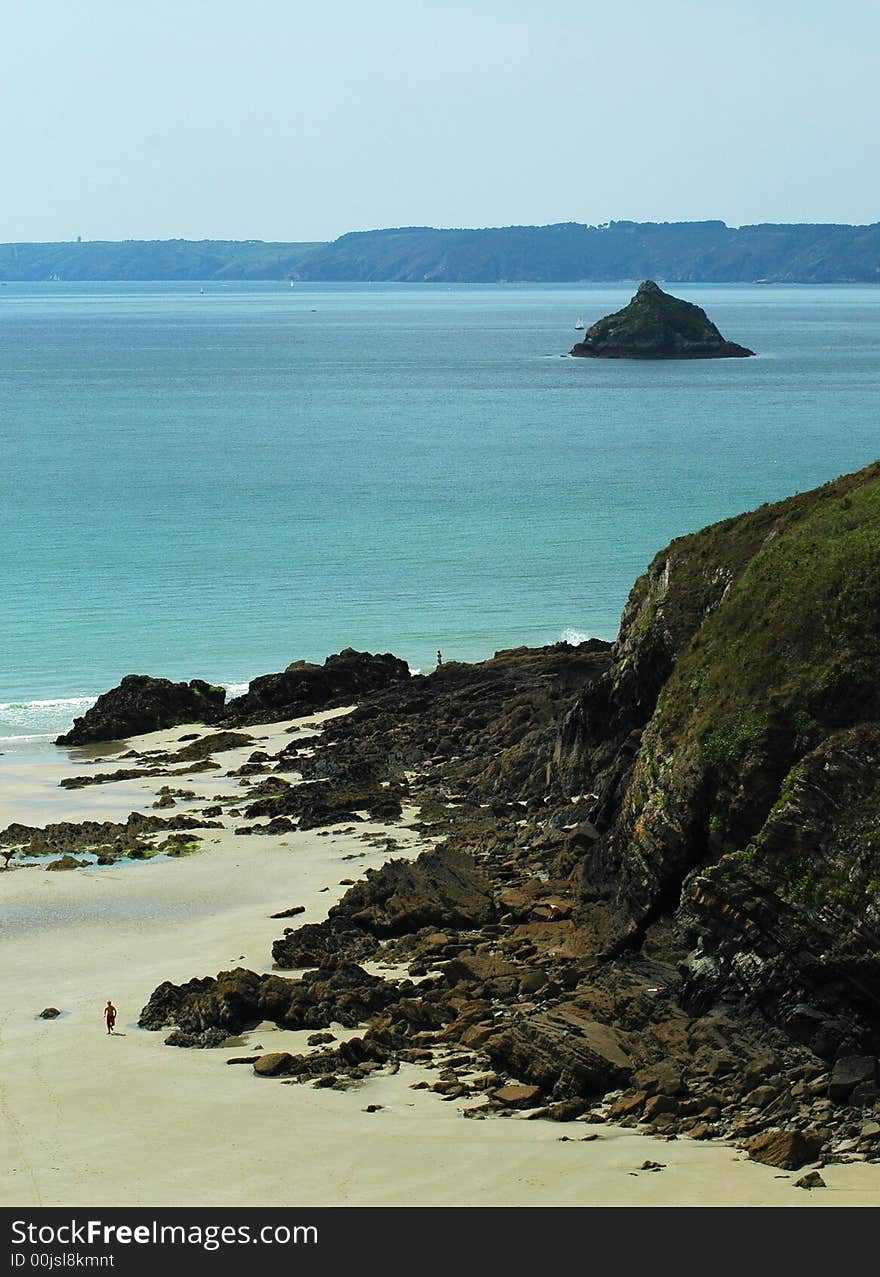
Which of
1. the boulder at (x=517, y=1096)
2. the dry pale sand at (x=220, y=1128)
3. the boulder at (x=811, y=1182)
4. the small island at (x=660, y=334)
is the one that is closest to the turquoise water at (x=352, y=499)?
the small island at (x=660, y=334)

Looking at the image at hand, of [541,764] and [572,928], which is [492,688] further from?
[572,928]

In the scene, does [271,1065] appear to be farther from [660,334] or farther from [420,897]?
[660,334]

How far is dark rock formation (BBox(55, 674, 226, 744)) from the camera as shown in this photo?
41.8m

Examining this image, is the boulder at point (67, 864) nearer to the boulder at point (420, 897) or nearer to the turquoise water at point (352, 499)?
the boulder at point (420, 897)

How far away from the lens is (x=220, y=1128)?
1797cm

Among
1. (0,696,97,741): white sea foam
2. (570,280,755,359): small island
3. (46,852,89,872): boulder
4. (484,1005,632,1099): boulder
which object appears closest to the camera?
(484,1005,632,1099): boulder

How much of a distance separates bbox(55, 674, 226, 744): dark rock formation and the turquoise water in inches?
81.7

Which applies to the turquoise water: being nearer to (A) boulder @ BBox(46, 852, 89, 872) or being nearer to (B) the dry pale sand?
(A) boulder @ BBox(46, 852, 89, 872)

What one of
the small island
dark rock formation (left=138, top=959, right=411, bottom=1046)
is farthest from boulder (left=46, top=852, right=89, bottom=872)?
the small island

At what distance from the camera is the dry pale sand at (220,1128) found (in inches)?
622

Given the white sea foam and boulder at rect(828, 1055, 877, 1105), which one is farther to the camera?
the white sea foam

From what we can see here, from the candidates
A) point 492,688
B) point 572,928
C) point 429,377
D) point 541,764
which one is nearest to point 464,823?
point 541,764

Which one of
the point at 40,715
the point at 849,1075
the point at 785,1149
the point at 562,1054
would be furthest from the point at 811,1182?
the point at 40,715

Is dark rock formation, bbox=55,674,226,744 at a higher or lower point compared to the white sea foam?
higher
